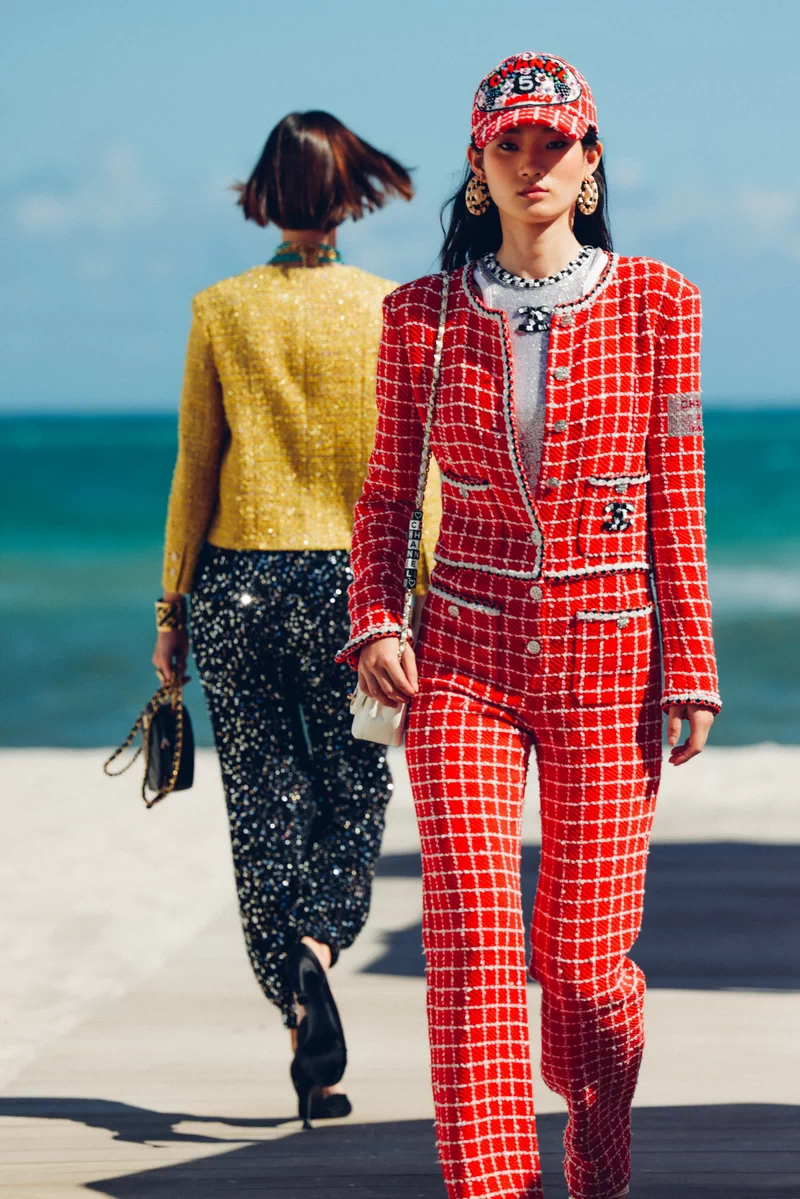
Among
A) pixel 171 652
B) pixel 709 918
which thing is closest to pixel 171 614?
pixel 171 652

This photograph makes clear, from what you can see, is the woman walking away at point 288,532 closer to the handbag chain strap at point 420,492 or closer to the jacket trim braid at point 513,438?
the handbag chain strap at point 420,492

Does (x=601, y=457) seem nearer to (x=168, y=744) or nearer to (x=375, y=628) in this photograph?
(x=375, y=628)

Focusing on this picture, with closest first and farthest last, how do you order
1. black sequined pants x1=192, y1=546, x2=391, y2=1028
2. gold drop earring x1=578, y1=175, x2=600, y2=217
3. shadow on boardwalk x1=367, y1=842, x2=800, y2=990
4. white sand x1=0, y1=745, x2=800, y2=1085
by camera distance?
gold drop earring x1=578, y1=175, x2=600, y2=217
black sequined pants x1=192, y1=546, x2=391, y2=1028
shadow on boardwalk x1=367, y1=842, x2=800, y2=990
white sand x1=0, y1=745, x2=800, y2=1085

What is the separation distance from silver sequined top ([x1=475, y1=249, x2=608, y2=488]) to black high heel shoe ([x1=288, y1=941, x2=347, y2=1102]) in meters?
1.46

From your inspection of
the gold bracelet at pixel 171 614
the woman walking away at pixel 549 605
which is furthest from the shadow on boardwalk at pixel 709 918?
the woman walking away at pixel 549 605

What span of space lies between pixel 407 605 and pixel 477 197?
0.65 m

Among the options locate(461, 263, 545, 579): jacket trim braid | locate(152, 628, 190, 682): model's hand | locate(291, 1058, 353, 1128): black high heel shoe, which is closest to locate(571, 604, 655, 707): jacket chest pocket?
locate(461, 263, 545, 579): jacket trim braid

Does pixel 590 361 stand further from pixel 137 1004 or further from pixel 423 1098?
pixel 137 1004

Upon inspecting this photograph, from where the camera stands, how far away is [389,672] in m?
2.91

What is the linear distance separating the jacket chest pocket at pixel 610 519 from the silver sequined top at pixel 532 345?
92 millimetres

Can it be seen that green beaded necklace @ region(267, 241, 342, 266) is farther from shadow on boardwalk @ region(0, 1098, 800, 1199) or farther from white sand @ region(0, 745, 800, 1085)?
white sand @ region(0, 745, 800, 1085)

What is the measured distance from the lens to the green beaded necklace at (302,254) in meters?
4.07

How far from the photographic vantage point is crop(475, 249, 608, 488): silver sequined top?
2889 millimetres

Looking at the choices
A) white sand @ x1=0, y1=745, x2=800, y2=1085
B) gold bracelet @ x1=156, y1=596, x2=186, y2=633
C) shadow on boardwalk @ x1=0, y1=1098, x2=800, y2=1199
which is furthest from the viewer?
white sand @ x1=0, y1=745, x2=800, y2=1085
